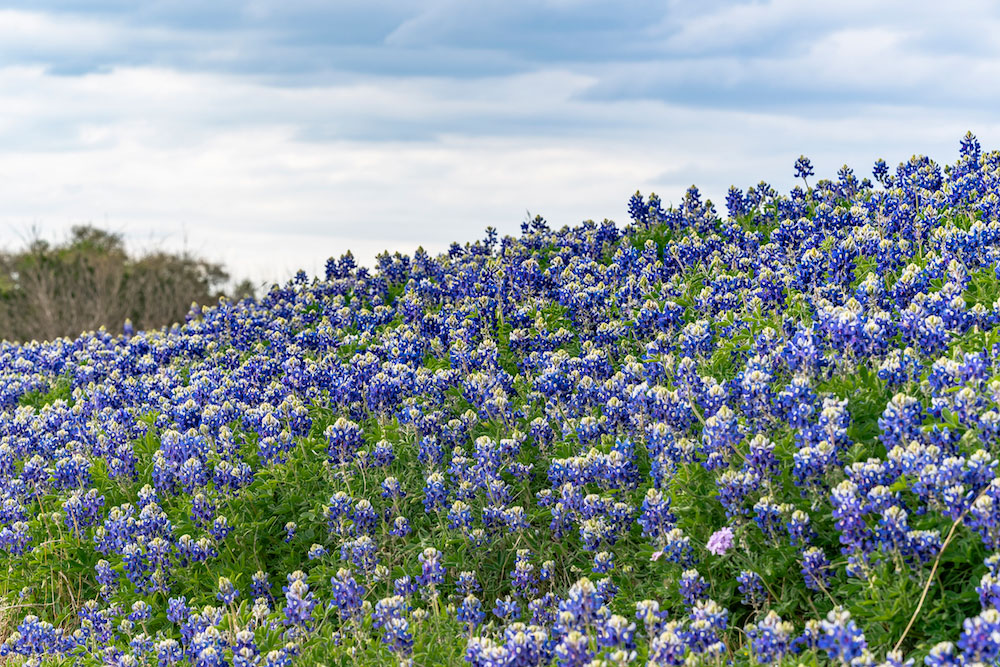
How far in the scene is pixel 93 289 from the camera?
34.4m

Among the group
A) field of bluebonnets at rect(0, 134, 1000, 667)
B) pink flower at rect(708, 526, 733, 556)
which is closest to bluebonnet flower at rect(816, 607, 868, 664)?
field of bluebonnets at rect(0, 134, 1000, 667)

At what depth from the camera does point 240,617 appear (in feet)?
20.3

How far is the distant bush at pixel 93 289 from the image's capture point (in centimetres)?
3338

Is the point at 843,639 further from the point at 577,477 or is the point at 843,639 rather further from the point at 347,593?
the point at 347,593

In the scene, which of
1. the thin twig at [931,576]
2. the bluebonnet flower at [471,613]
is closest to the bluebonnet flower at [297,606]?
the bluebonnet flower at [471,613]

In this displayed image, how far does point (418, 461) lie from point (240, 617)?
1756 mm

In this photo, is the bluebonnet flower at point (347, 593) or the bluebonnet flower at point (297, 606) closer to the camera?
the bluebonnet flower at point (297, 606)

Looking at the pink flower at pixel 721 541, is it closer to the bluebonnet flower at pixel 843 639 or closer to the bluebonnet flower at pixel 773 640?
the bluebonnet flower at pixel 773 640

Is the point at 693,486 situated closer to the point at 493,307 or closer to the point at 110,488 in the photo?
the point at 493,307

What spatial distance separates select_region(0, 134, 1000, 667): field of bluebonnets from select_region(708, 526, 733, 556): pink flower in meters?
0.02

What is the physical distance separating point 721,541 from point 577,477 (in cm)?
106

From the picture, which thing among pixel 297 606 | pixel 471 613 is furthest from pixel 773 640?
pixel 297 606

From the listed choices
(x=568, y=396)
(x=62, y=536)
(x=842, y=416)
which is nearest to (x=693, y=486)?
(x=842, y=416)

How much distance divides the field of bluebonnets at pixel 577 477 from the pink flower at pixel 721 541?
0.02 metres
